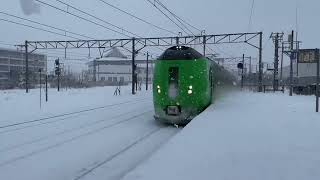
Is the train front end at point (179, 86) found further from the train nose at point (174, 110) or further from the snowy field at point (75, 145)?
the snowy field at point (75, 145)

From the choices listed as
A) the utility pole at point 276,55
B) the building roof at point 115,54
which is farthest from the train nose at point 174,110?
the building roof at point 115,54

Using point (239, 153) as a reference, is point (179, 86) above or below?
above

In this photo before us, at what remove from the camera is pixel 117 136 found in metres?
15.4

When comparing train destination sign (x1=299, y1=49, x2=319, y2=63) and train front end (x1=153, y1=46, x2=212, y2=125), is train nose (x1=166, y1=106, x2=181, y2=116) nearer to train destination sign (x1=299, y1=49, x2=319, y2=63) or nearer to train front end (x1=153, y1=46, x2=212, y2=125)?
train front end (x1=153, y1=46, x2=212, y2=125)

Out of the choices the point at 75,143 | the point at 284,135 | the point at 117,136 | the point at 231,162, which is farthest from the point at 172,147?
the point at 117,136

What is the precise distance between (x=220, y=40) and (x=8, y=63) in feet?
321

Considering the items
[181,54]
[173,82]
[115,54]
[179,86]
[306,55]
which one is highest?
[115,54]

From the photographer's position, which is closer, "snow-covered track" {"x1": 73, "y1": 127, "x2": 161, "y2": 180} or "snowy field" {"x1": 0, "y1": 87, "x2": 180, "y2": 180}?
"snow-covered track" {"x1": 73, "y1": 127, "x2": 161, "y2": 180}

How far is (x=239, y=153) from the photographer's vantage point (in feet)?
30.9

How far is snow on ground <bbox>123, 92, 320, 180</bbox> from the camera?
24.8 ft

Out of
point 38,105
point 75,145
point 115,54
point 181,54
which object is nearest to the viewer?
point 75,145

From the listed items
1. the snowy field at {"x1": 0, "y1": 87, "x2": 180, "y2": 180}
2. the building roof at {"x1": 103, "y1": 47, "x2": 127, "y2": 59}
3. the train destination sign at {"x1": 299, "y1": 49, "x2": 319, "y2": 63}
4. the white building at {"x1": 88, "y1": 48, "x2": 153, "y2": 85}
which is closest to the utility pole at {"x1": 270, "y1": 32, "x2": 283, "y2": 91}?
the train destination sign at {"x1": 299, "y1": 49, "x2": 319, "y2": 63}

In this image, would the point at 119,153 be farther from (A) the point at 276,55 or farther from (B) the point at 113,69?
(B) the point at 113,69

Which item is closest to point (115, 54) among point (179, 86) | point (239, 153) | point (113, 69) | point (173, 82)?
point (113, 69)
